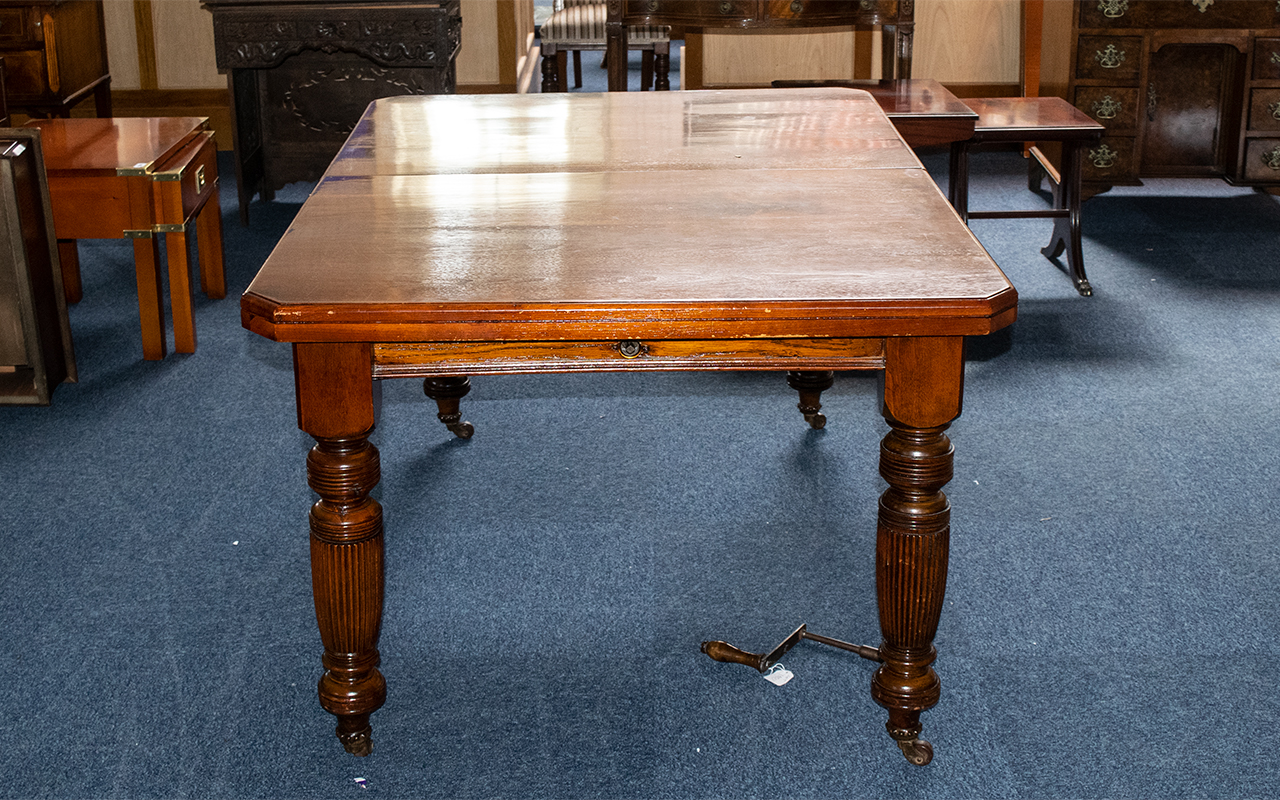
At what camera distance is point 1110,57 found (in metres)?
4.90

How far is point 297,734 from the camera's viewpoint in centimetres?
210

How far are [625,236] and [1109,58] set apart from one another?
3576mm

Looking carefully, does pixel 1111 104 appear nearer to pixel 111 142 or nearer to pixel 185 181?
pixel 185 181

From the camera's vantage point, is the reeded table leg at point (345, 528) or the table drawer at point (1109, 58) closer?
the reeded table leg at point (345, 528)

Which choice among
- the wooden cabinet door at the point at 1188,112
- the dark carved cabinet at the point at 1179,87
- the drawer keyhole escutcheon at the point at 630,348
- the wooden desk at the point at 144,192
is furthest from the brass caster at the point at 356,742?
the wooden cabinet door at the point at 1188,112

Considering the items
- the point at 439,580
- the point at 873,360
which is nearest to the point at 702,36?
→ the point at 439,580

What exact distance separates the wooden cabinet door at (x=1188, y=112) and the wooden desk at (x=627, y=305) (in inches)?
137

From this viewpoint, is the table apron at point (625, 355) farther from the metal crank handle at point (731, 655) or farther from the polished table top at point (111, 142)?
the polished table top at point (111, 142)

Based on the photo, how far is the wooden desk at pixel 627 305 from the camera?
1.68 metres

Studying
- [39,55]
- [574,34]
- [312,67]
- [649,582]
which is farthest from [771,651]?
[574,34]

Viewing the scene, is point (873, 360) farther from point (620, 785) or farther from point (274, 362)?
point (274, 362)

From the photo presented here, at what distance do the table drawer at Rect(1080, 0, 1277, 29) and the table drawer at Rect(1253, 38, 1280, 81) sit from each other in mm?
66

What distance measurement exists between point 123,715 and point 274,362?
170 cm

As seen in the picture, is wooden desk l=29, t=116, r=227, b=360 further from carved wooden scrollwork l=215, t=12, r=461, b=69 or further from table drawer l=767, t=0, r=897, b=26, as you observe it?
table drawer l=767, t=0, r=897, b=26
